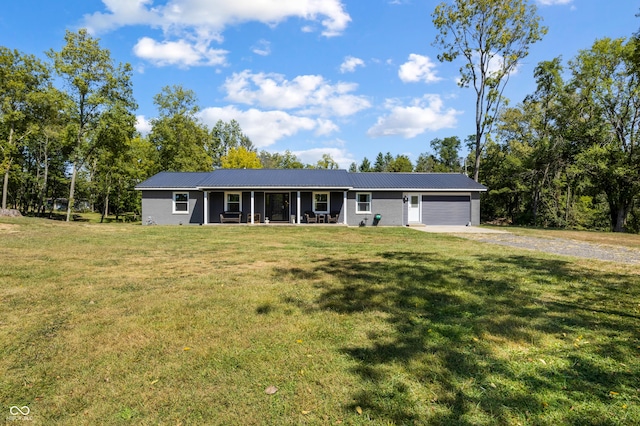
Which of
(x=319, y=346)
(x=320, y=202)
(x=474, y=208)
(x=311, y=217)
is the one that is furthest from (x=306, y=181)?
(x=319, y=346)

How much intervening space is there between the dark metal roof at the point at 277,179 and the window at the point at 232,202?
0.89 m

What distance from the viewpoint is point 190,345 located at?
330 centimetres

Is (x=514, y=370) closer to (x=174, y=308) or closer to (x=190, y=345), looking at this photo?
(x=190, y=345)

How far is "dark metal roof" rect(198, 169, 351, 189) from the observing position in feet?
67.1

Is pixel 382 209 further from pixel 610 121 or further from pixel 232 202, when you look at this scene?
pixel 610 121

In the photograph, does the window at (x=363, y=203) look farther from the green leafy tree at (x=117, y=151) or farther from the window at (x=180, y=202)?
the green leafy tree at (x=117, y=151)

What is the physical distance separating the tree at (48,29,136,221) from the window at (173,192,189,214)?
7639mm

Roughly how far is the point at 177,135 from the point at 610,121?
34399 mm

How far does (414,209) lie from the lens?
21.9 meters

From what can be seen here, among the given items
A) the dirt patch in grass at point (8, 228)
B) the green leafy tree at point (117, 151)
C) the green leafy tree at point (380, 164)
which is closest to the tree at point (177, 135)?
the green leafy tree at point (117, 151)

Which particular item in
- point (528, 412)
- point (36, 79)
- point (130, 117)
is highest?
point (36, 79)

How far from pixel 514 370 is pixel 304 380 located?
181cm

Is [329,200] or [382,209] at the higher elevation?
[329,200]

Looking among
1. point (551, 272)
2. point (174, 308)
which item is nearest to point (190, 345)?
point (174, 308)
